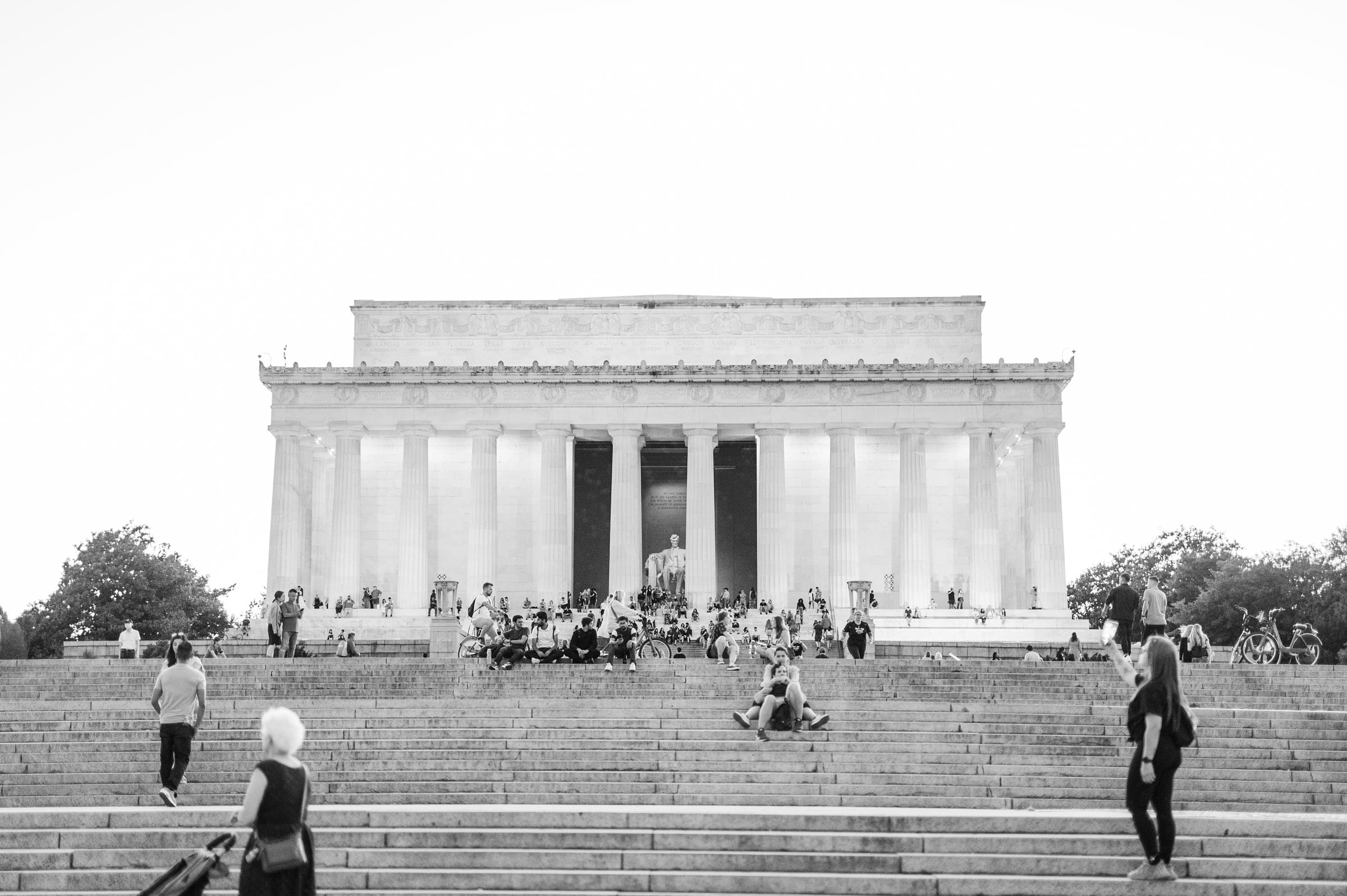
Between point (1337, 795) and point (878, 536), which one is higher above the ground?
point (878, 536)

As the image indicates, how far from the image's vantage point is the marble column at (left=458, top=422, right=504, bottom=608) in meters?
60.4

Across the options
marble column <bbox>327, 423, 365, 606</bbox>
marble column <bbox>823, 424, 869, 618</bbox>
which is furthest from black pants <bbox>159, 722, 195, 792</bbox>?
marble column <bbox>823, 424, 869, 618</bbox>

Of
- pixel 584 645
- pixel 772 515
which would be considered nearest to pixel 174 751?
pixel 584 645

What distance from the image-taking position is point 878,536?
6381cm

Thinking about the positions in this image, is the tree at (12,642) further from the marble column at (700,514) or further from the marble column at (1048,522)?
the marble column at (1048,522)

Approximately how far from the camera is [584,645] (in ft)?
106

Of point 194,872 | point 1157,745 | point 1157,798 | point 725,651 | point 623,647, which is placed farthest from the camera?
point 725,651

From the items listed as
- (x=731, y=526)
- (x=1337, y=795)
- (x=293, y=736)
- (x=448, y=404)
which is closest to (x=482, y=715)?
(x=1337, y=795)

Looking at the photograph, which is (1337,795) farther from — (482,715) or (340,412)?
(340,412)

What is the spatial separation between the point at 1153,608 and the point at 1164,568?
7079 cm

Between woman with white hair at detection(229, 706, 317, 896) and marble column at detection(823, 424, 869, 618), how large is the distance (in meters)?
50.0

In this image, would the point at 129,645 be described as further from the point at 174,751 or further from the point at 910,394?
the point at 910,394

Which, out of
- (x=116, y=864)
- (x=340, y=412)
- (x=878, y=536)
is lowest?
(x=116, y=864)

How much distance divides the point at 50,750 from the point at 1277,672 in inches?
909
